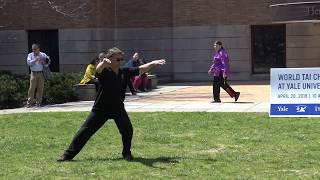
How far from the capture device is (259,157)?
9.52 m

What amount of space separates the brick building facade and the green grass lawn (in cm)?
1516

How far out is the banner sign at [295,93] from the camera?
13.3 meters

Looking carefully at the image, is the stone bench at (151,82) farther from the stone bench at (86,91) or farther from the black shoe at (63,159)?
the black shoe at (63,159)

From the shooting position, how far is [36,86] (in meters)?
18.4

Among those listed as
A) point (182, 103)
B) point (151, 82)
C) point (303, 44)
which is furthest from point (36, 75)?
point (303, 44)

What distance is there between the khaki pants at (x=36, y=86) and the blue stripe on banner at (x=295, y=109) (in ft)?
24.6

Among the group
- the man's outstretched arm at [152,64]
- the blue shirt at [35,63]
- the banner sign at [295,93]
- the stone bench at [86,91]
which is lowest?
the stone bench at [86,91]

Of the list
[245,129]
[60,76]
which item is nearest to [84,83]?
[60,76]

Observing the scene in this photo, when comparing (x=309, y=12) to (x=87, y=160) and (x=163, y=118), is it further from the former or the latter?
(x=87, y=160)

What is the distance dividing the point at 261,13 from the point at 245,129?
17709 mm

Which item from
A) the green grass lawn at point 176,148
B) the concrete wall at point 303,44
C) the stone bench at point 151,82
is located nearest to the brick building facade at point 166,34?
the concrete wall at point 303,44

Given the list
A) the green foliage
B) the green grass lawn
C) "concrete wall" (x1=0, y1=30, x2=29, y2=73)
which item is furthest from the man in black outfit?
"concrete wall" (x1=0, y1=30, x2=29, y2=73)

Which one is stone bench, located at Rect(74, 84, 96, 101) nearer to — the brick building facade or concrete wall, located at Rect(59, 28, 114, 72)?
the brick building facade

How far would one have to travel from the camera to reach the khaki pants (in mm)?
18234
